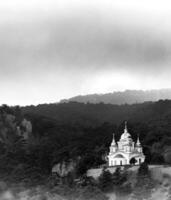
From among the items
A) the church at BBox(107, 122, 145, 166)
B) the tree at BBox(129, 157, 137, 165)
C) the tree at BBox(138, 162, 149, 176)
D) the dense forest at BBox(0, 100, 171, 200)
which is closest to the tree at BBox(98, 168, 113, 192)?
the dense forest at BBox(0, 100, 171, 200)

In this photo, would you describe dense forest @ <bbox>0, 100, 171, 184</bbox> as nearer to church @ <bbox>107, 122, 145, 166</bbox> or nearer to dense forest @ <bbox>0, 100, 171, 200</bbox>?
dense forest @ <bbox>0, 100, 171, 200</bbox>

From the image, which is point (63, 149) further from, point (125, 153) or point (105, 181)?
point (105, 181)

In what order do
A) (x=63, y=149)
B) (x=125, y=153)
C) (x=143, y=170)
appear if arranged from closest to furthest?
(x=143, y=170) < (x=125, y=153) < (x=63, y=149)

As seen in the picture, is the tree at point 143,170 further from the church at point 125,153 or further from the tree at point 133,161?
the tree at point 133,161

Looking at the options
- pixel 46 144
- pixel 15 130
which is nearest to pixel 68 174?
pixel 46 144

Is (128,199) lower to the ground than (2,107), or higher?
lower

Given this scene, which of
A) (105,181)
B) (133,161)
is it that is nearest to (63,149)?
(133,161)

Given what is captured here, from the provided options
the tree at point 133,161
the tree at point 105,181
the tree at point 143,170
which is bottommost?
the tree at point 105,181

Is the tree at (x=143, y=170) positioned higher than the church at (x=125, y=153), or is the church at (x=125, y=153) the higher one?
the church at (x=125, y=153)

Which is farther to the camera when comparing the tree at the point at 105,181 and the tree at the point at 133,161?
the tree at the point at 133,161

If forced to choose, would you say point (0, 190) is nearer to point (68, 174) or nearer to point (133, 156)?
point (68, 174)

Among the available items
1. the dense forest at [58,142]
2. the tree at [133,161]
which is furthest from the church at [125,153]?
the dense forest at [58,142]
